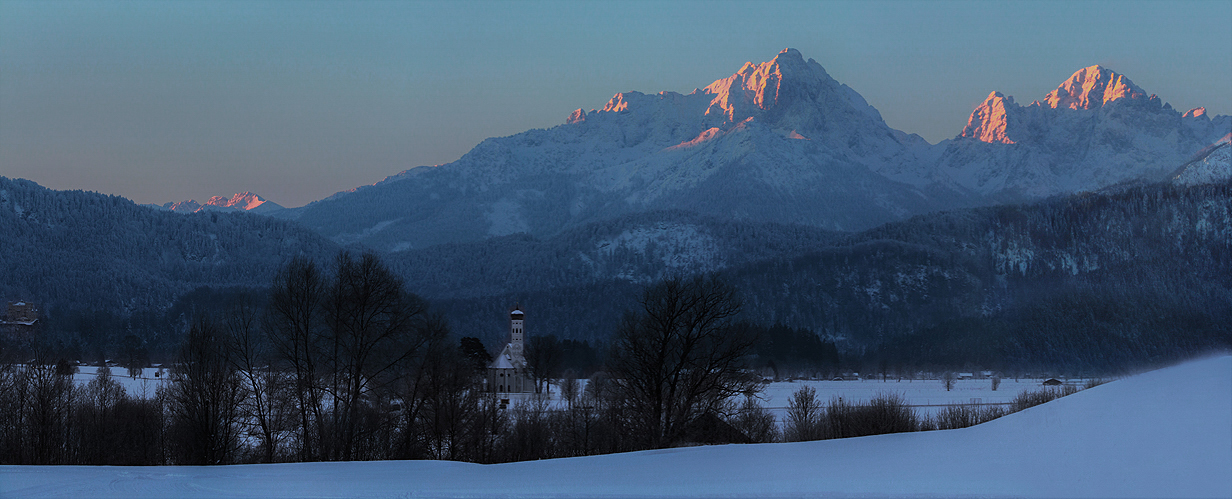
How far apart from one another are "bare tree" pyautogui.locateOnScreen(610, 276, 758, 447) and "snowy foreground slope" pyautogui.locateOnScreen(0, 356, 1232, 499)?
35.9ft

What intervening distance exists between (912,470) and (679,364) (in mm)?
16046

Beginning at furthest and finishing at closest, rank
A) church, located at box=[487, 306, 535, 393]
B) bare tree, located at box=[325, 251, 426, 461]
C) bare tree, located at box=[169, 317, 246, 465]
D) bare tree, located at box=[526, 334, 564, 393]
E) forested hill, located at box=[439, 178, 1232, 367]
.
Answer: bare tree, located at box=[526, 334, 564, 393], forested hill, located at box=[439, 178, 1232, 367], church, located at box=[487, 306, 535, 393], bare tree, located at box=[325, 251, 426, 461], bare tree, located at box=[169, 317, 246, 465]

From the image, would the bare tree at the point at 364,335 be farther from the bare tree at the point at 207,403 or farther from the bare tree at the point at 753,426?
the bare tree at the point at 753,426

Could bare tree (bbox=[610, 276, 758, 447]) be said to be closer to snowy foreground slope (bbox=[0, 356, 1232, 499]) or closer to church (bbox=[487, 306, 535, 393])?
snowy foreground slope (bbox=[0, 356, 1232, 499])

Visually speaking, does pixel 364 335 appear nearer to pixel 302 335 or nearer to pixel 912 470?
pixel 302 335

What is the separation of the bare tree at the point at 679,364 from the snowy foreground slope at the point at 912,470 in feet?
35.9

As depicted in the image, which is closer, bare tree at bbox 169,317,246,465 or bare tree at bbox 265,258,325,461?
bare tree at bbox 169,317,246,465

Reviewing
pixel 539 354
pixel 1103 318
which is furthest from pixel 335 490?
pixel 1103 318

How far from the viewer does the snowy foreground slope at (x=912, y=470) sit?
20.6 metres

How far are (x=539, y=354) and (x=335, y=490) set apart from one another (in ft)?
289

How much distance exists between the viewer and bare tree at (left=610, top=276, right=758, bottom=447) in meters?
Result: 38.7

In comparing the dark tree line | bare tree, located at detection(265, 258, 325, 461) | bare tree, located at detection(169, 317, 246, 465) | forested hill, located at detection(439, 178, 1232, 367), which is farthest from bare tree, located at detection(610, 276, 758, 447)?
forested hill, located at detection(439, 178, 1232, 367)

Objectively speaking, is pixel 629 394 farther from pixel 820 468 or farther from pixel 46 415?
pixel 46 415

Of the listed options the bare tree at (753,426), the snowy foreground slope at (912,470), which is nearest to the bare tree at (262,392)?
the snowy foreground slope at (912,470)
